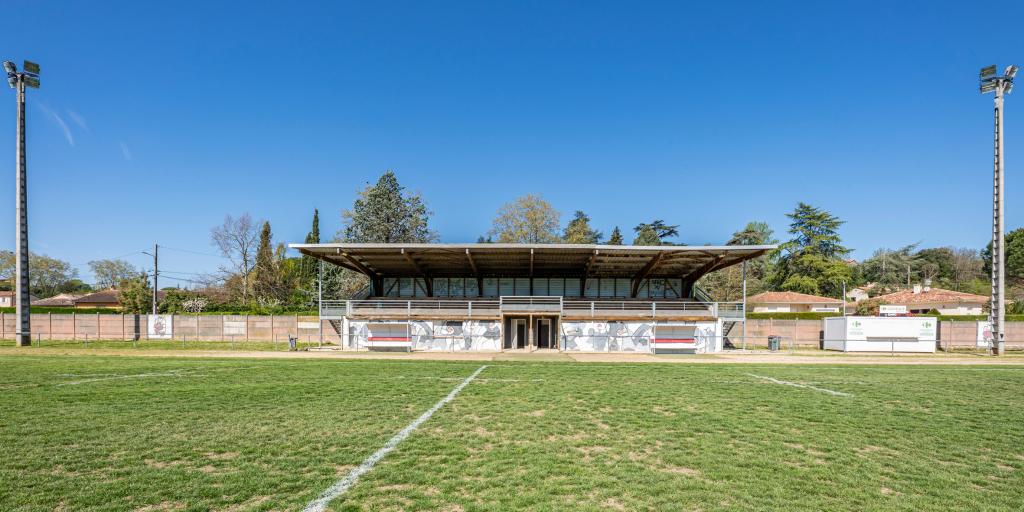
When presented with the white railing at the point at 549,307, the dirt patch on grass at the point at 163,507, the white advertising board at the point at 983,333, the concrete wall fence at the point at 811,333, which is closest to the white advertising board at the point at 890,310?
the concrete wall fence at the point at 811,333

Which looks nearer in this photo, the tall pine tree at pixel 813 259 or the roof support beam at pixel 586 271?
the roof support beam at pixel 586 271

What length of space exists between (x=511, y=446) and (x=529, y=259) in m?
25.1

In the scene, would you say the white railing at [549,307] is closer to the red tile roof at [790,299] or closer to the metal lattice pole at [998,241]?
the metal lattice pole at [998,241]

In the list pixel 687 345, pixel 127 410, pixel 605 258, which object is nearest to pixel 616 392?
pixel 127 410

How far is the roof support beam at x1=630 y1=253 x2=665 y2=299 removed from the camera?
29.9 m

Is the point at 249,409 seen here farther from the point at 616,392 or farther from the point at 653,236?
the point at 653,236

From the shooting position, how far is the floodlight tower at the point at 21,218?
27.6 metres

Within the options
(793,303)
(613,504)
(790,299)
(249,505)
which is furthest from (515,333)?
(790,299)

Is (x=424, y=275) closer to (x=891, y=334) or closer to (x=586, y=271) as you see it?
(x=586, y=271)

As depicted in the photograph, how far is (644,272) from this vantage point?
3303 centimetres

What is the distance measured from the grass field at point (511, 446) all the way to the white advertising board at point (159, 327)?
23.9m

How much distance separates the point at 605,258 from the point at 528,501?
2733cm

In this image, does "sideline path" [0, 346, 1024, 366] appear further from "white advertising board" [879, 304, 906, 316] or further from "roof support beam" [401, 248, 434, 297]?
"roof support beam" [401, 248, 434, 297]

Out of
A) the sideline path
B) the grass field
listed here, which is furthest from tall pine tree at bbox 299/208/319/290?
the grass field
